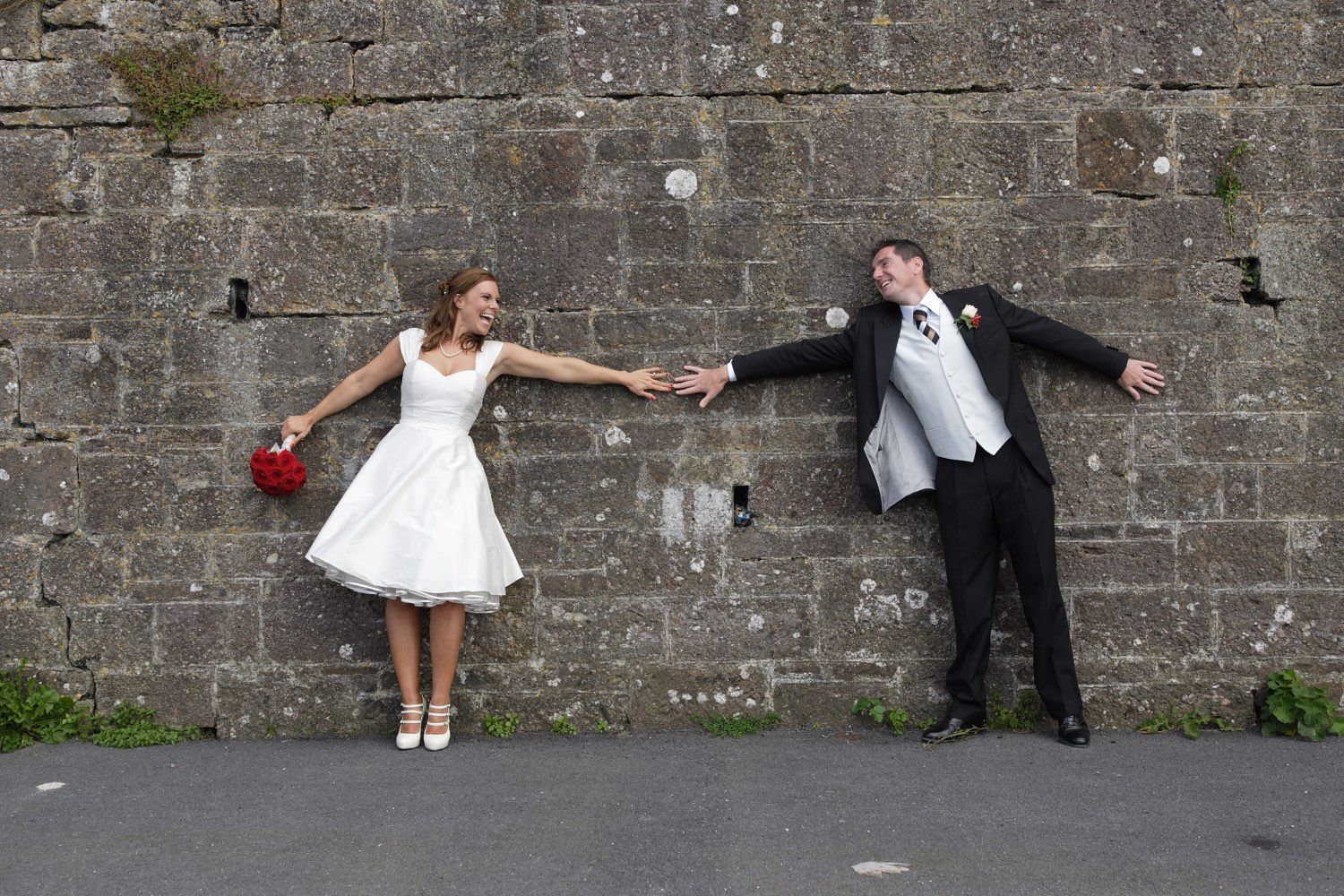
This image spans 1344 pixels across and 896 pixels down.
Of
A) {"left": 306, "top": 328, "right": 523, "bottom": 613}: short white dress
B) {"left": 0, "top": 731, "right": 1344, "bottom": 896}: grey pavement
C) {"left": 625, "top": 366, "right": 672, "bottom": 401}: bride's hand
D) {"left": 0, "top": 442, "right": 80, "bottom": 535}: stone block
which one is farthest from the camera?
{"left": 0, "top": 442, "right": 80, "bottom": 535}: stone block

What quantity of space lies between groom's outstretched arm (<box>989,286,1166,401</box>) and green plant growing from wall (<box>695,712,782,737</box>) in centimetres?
204

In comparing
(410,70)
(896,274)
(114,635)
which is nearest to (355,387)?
(410,70)

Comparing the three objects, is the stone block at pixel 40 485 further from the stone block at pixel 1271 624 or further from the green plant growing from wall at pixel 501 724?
the stone block at pixel 1271 624

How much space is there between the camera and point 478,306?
4430 millimetres

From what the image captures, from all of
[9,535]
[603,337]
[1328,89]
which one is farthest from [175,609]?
[1328,89]

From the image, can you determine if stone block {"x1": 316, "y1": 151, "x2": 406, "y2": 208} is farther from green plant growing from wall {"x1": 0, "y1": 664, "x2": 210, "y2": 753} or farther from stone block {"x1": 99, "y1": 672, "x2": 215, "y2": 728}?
green plant growing from wall {"x1": 0, "y1": 664, "x2": 210, "y2": 753}

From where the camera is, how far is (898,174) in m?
4.61

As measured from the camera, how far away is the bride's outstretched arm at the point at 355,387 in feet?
14.7

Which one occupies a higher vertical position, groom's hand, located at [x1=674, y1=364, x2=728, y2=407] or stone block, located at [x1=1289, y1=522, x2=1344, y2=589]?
groom's hand, located at [x1=674, y1=364, x2=728, y2=407]

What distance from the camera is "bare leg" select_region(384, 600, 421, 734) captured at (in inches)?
175

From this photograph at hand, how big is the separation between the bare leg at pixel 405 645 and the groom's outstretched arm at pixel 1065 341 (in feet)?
9.54

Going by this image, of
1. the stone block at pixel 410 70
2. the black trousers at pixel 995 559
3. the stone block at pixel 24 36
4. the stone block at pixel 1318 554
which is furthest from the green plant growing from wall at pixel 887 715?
the stone block at pixel 24 36

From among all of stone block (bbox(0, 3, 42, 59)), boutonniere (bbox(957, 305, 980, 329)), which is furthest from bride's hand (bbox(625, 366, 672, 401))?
stone block (bbox(0, 3, 42, 59))

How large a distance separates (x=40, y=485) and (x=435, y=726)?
7.04 ft
